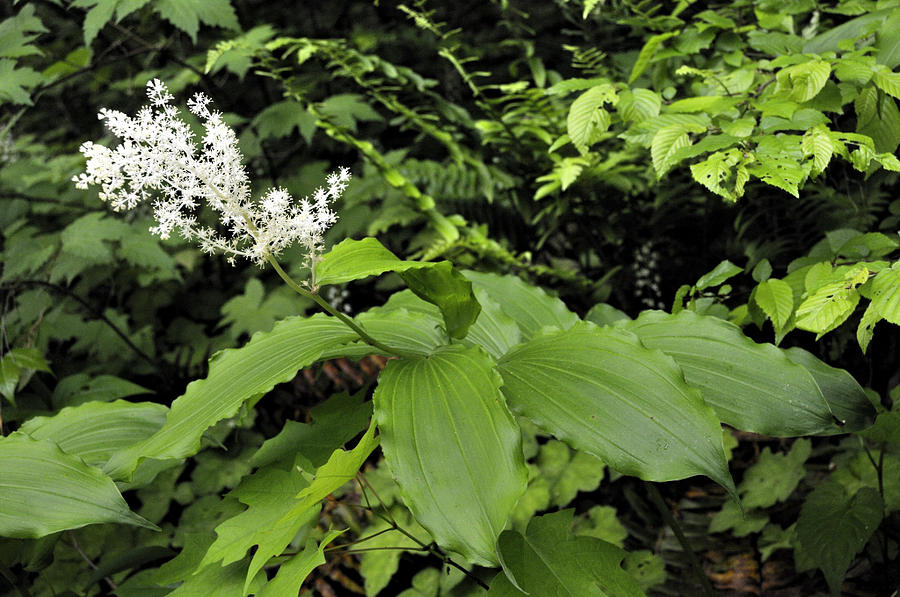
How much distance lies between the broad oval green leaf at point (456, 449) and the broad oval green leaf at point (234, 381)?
186mm

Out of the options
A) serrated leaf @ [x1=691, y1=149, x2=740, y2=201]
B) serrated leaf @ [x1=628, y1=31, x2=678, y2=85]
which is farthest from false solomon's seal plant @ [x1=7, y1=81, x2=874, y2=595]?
serrated leaf @ [x1=628, y1=31, x2=678, y2=85]

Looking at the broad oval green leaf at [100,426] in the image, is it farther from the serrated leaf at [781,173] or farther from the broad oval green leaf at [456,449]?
the serrated leaf at [781,173]

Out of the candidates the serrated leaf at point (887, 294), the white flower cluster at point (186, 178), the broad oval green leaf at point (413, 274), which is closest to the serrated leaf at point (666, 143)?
the serrated leaf at point (887, 294)

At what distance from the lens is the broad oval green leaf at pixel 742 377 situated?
3.67 ft

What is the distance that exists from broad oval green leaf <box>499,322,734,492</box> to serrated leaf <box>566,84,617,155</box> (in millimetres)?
705

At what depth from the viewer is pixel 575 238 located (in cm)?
282

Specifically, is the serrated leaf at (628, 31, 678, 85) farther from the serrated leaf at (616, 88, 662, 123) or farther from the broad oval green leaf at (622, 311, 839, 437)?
the broad oval green leaf at (622, 311, 839, 437)

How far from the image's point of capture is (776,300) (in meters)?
1.41

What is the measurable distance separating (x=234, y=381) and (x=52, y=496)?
0.39 meters

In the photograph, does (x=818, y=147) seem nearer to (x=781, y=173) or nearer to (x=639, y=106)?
(x=781, y=173)

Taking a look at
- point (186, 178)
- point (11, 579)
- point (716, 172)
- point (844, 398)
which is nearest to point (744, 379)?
point (844, 398)

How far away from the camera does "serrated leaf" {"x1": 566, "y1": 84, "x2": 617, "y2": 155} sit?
68.1 inches

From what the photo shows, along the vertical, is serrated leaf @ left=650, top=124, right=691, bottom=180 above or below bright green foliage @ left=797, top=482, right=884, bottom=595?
above

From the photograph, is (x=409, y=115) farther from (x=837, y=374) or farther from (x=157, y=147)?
(x=837, y=374)
